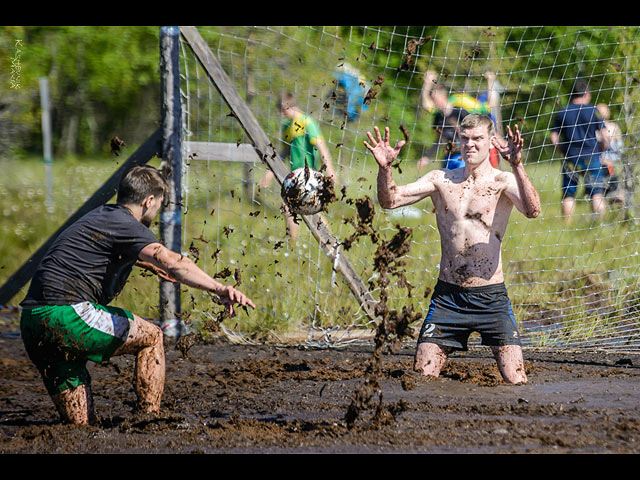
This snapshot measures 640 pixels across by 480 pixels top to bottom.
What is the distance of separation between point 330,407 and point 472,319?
4.23 feet

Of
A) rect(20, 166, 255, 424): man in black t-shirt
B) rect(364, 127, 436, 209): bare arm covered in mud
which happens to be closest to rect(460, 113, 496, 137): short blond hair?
rect(364, 127, 436, 209): bare arm covered in mud

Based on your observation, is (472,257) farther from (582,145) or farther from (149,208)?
(582,145)

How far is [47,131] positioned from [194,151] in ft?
43.3

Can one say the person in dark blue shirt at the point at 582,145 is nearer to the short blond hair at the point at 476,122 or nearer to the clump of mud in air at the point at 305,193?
the short blond hair at the point at 476,122

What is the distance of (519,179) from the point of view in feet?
17.0

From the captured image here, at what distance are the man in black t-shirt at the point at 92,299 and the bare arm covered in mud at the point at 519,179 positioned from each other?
89.6 inches

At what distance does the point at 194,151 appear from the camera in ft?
22.1

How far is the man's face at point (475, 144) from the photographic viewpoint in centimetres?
540

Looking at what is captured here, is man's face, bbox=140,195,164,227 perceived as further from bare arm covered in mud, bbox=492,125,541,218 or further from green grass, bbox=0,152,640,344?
bare arm covered in mud, bbox=492,125,541,218

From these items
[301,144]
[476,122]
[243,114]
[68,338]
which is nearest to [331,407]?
[68,338]

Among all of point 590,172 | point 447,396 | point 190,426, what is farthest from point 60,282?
point 590,172

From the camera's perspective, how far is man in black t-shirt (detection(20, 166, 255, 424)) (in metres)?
4.24

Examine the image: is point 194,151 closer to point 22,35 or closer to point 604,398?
point 604,398

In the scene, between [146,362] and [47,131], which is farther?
[47,131]
